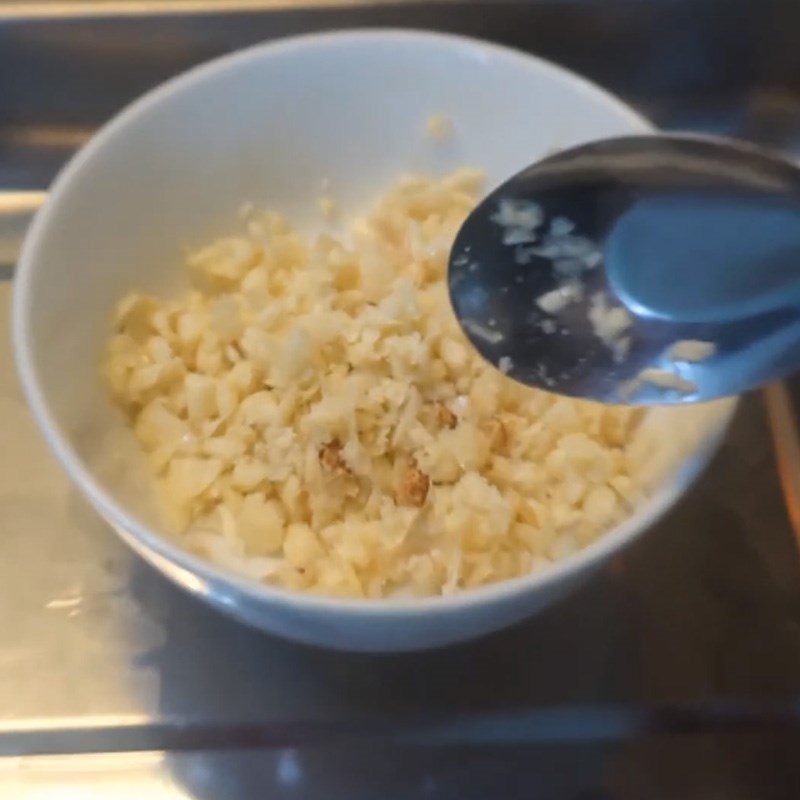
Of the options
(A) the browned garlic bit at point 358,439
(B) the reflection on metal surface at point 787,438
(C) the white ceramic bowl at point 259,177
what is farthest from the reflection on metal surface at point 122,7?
(B) the reflection on metal surface at point 787,438

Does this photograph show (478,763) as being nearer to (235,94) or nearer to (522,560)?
(522,560)

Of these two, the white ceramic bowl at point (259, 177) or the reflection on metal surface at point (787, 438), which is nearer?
the white ceramic bowl at point (259, 177)

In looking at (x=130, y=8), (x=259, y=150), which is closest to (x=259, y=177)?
(x=259, y=150)

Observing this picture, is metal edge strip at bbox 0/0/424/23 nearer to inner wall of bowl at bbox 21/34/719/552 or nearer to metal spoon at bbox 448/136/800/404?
inner wall of bowl at bbox 21/34/719/552

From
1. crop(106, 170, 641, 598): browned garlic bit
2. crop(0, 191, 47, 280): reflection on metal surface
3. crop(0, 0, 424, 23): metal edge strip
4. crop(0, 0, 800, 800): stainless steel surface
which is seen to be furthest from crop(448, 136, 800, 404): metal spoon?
crop(0, 191, 47, 280): reflection on metal surface

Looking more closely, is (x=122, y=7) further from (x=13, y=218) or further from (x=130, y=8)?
(x=13, y=218)

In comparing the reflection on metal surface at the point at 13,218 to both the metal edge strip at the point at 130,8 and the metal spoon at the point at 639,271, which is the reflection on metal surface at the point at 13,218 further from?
the metal spoon at the point at 639,271

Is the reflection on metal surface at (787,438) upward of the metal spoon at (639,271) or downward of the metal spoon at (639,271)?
downward
